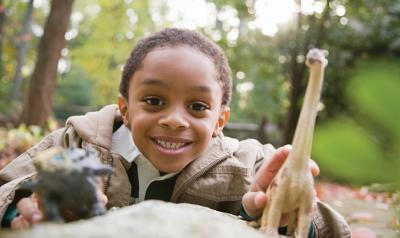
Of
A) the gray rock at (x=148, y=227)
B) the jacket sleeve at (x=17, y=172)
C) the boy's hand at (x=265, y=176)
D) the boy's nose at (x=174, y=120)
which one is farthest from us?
the boy's nose at (x=174, y=120)

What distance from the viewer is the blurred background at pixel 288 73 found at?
40 cm

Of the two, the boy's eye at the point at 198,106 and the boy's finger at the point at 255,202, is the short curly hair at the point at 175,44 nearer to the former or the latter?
the boy's eye at the point at 198,106

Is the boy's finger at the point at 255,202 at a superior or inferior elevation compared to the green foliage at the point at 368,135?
inferior

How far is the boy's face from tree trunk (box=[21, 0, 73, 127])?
5.53 meters

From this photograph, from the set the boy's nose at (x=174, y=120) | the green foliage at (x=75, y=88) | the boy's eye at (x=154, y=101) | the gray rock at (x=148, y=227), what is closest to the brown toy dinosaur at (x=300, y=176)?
the gray rock at (x=148, y=227)

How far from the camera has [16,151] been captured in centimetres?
561

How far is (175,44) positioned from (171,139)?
0.42 meters

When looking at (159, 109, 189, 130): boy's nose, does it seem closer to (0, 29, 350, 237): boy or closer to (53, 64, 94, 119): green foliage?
(0, 29, 350, 237): boy

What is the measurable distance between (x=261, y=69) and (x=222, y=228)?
25.5 ft

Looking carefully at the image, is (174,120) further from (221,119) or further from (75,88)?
(75,88)

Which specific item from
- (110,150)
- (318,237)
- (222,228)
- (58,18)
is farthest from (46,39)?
(222,228)

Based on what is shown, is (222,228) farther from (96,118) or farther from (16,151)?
(16,151)

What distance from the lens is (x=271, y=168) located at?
50.9 inches

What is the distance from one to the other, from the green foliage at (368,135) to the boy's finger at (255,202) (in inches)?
29.0
